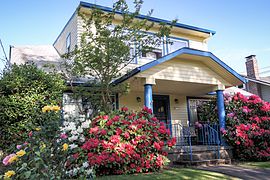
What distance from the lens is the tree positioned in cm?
796

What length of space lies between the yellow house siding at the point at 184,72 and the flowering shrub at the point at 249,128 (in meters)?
1.32

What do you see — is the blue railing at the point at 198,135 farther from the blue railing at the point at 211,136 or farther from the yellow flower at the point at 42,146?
the yellow flower at the point at 42,146

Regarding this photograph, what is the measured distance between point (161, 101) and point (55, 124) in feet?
30.9

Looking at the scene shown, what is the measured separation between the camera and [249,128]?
9406mm

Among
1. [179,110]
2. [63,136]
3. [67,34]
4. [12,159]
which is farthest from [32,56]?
[12,159]

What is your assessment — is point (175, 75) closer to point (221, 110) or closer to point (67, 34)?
point (221, 110)

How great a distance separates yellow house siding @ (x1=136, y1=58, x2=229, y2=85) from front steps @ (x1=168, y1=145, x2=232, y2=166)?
2671 mm

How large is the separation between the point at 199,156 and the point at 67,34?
359 inches

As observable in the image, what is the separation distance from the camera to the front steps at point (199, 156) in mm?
8037

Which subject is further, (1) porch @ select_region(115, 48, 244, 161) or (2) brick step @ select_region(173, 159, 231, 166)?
(1) porch @ select_region(115, 48, 244, 161)

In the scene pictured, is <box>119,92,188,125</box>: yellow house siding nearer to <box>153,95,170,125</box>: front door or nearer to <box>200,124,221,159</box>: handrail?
<box>153,95,170,125</box>: front door

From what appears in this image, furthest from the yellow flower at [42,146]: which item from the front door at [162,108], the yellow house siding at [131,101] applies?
the front door at [162,108]

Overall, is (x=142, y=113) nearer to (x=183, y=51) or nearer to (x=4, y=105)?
(x=183, y=51)

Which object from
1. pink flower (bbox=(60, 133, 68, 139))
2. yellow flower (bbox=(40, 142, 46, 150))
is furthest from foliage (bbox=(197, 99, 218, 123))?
yellow flower (bbox=(40, 142, 46, 150))
